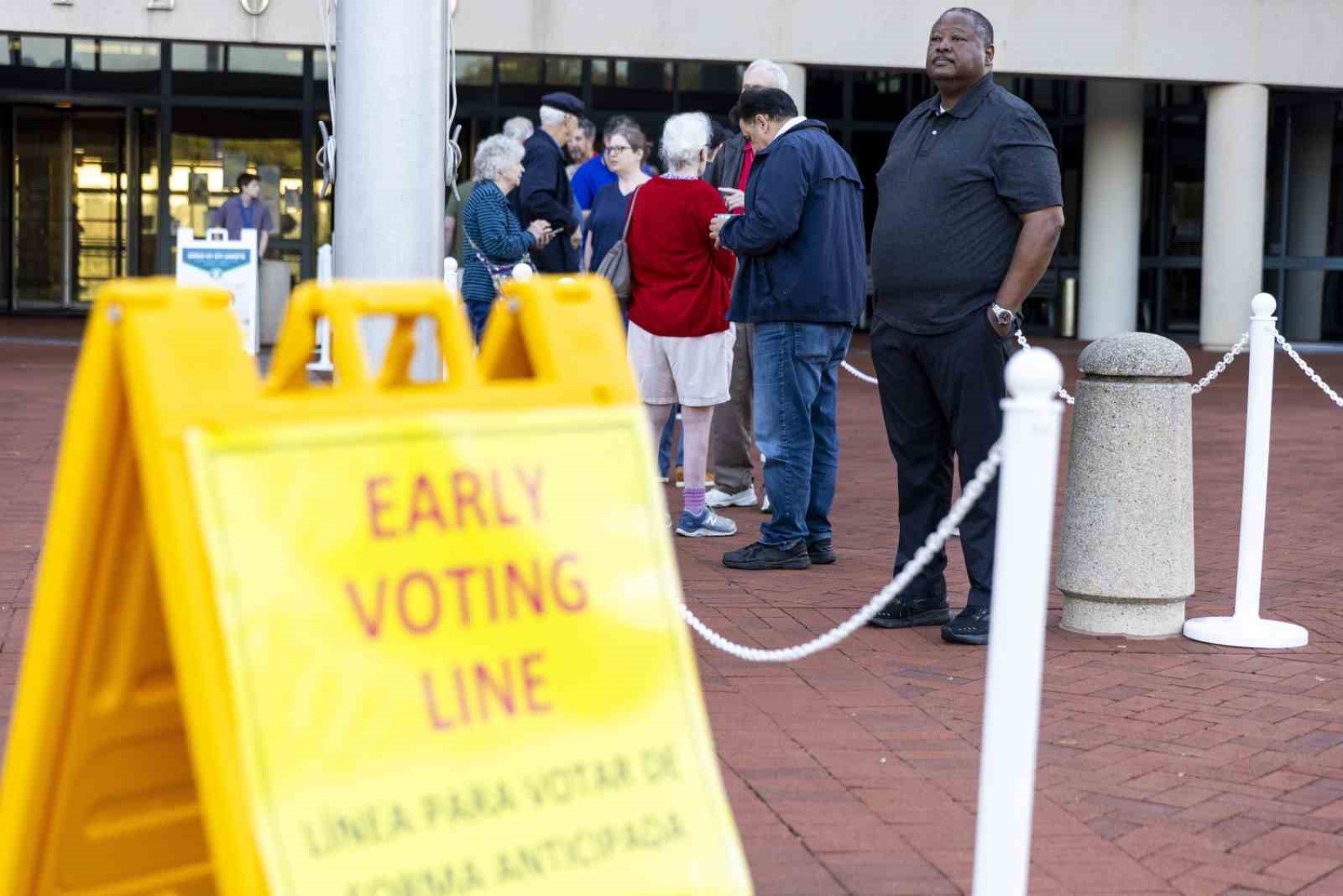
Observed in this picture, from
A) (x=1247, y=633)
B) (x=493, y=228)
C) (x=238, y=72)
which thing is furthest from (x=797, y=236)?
(x=238, y=72)

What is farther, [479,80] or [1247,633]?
[479,80]

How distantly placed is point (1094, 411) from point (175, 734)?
13.1 ft

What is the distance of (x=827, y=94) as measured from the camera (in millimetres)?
25734

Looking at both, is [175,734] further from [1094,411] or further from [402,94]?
[1094,411]

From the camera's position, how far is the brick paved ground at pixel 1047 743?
3.99 meters

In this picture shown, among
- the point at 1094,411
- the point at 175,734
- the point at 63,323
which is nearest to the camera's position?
the point at 175,734

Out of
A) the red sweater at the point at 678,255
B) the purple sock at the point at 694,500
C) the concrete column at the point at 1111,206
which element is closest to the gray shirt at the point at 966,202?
the red sweater at the point at 678,255

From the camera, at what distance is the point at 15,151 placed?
2581 centimetres

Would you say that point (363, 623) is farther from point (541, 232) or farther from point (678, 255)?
point (541, 232)

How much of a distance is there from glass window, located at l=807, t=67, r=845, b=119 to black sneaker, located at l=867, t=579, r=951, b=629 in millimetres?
19761

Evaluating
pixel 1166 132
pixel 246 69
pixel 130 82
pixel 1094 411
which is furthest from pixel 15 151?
pixel 1094 411

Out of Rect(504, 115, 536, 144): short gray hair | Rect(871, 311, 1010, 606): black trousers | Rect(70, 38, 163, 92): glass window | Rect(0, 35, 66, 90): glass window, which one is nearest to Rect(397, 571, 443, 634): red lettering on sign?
Rect(871, 311, 1010, 606): black trousers

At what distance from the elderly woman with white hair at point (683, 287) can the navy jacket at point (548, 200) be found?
5.53 ft

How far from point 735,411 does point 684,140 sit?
5.24 ft
